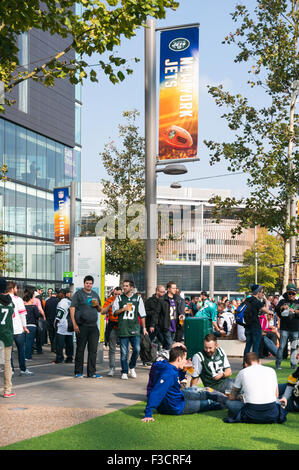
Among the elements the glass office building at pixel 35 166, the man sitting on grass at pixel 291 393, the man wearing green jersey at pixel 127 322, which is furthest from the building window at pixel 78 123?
the man sitting on grass at pixel 291 393

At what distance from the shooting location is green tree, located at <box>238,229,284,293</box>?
7844 centimetres

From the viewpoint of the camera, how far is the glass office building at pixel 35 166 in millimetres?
43500

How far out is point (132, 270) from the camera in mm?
32781

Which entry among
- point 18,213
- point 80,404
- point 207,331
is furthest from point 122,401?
point 18,213

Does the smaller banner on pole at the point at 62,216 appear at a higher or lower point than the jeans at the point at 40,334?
higher

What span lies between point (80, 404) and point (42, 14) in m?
5.82

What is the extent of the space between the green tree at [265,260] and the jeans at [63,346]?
62080 mm

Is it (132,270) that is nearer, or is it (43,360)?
(43,360)

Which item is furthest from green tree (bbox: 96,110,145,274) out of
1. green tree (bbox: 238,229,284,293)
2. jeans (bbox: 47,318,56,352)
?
green tree (bbox: 238,229,284,293)

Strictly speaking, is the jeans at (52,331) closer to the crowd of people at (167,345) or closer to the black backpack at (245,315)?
the crowd of people at (167,345)

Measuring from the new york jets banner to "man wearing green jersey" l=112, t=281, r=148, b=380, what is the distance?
9.04ft

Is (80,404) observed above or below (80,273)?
below

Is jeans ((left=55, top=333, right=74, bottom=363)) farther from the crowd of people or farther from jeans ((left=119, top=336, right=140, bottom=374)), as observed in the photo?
jeans ((left=119, top=336, right=140, bottom=374))

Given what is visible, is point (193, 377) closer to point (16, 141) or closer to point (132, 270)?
point (132, 270)
